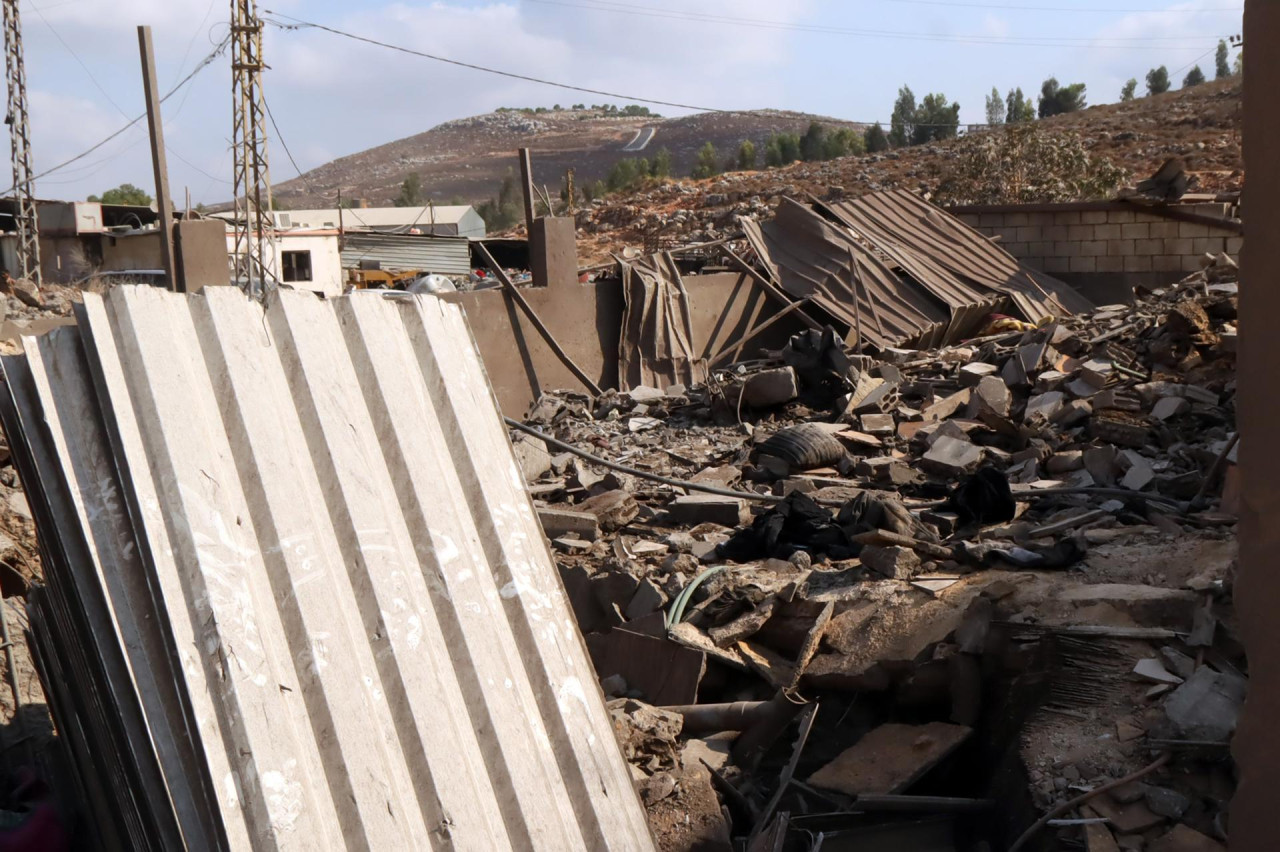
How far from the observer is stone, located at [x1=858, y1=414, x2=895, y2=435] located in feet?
31.3

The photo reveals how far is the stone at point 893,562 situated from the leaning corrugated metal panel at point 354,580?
3.13m

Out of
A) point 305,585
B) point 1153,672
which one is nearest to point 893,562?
point 1153,672

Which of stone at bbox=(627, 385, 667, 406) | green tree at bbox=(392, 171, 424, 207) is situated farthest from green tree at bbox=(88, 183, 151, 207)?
stone at bbox=(627, 385, 667, 406)

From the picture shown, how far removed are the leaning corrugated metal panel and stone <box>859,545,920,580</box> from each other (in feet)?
10.3

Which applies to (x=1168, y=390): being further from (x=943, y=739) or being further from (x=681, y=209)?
(x=681, y=209)

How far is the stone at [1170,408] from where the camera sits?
8086 mm

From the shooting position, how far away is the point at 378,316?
2752mm

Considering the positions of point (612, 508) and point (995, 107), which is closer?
point (612, 508)

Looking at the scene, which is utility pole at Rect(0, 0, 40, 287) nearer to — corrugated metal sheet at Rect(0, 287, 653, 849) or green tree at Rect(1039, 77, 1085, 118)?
corrugated metal sheet at Rect(0, 287, 653, 849)

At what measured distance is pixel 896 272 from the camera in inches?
545

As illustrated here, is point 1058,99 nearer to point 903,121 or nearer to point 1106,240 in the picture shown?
point 903,121

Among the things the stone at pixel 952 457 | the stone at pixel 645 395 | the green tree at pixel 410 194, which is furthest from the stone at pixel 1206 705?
the green tree at pixel 410 194

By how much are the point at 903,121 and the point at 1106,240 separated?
47.0 m

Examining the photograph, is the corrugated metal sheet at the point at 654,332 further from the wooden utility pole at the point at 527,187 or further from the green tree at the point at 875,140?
the green tree at the point at 875,140
